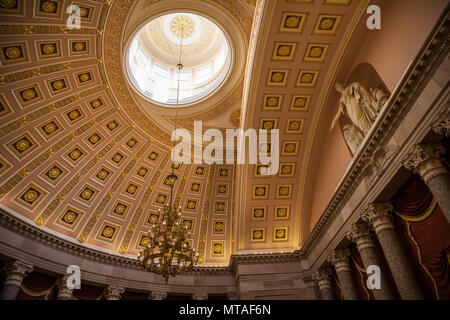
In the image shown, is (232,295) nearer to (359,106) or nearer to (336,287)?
(336,287)

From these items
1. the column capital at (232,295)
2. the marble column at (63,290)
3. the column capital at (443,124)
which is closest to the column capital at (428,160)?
the column capital at (443,124)

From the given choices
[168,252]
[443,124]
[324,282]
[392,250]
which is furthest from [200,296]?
[443,124]

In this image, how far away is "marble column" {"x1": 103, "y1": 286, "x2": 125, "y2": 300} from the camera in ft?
36.7

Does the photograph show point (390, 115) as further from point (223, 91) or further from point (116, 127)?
point (116, 127)

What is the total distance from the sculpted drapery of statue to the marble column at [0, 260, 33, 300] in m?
11.2

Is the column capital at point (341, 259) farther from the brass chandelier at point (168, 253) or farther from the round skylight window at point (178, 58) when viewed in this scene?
the round skylight window at point (178, 58)

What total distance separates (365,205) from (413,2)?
16.1 feet

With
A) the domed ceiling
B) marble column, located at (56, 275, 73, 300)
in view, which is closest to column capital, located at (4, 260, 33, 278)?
marble column, located at (56, 275, 73, 300)

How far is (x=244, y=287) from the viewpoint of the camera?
11367 millimetres

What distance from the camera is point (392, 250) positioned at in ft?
22.0

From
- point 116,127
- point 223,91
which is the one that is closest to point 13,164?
point 116,127

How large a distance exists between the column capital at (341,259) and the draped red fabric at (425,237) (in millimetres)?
2443

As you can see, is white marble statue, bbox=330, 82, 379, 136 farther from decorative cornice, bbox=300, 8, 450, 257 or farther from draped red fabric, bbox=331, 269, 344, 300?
draped red fabric, bbox=331, 269, 344, 300

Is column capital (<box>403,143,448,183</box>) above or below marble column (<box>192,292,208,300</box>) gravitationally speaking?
above
